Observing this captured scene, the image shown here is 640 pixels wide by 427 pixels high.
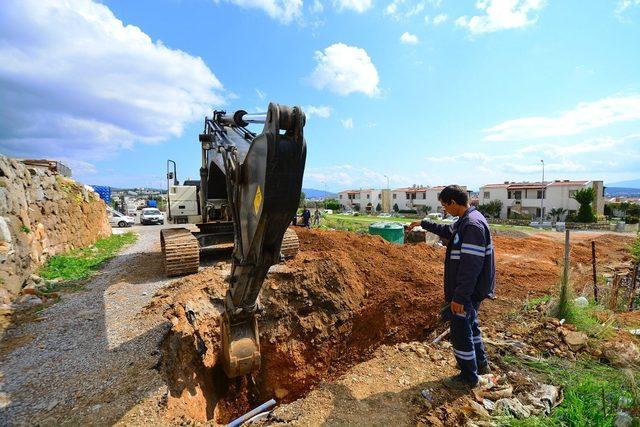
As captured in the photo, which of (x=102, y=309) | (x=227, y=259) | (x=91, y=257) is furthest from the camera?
(x=91, y=257)

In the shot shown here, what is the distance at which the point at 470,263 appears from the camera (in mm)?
2949

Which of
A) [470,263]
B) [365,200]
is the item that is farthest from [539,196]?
[470,263]

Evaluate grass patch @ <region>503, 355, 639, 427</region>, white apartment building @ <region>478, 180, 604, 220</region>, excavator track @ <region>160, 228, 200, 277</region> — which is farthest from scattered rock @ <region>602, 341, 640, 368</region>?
white apartment building @ <region>478, 180, 604, 220</region>

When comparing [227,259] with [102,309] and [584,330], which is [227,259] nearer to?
[102,309]

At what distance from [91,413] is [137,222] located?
29.0 m

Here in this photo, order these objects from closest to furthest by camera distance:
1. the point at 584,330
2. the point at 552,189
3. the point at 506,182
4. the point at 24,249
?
1. the point at 584,330
2. the point at 24,249
3. the point at 552,189
4. the point at 506,182

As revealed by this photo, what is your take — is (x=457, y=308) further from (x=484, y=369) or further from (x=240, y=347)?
(x=240, y=347)

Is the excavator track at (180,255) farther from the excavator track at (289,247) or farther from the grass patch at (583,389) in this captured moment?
the grass patch at (583,389)

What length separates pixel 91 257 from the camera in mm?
9789

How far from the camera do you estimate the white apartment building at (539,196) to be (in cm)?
4194

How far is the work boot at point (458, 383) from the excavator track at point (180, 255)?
542cm

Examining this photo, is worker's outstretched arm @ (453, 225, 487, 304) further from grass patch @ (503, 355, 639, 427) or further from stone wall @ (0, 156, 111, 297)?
stone wall @ (0, 156, 111, 297)

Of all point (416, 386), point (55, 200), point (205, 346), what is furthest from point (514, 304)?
point (55, 200)

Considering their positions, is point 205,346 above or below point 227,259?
below
